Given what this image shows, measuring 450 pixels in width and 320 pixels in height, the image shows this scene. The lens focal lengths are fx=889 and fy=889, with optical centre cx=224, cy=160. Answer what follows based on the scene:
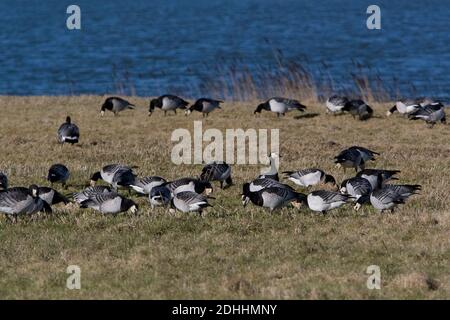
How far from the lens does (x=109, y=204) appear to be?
15.2 meters

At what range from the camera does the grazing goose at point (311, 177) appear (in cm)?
1811

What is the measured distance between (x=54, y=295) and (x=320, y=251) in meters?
3.95

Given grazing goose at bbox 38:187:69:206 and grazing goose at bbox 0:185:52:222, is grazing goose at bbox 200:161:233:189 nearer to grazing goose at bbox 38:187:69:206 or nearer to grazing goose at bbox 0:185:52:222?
grazing goose at bbox 38:187:69:206

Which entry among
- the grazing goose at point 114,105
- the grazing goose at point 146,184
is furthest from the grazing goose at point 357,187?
the grazing goose at point 114,105

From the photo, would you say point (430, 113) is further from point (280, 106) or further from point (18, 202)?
point (18, 202)

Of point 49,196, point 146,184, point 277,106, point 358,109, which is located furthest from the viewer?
point 277,106

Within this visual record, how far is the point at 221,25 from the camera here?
335 ft

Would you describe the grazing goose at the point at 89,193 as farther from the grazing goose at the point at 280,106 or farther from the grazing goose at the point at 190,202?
the grazing goose at the point at 280,106

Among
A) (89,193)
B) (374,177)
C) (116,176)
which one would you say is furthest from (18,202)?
(374,177)

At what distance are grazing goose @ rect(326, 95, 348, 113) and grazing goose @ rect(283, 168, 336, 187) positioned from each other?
10144 millimetres

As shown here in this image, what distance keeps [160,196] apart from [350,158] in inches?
241

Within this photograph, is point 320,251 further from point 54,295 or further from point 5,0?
point 5,0

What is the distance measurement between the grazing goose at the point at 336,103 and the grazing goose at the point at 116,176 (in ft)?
37.8

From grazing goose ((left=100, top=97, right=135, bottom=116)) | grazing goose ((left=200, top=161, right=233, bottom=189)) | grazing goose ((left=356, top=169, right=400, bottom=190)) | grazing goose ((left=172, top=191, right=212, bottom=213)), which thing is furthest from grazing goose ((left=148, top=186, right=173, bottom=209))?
grazing goose ((left=100, top=97, right=135, bottom=116))
